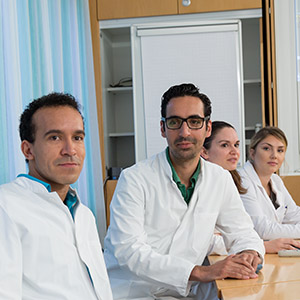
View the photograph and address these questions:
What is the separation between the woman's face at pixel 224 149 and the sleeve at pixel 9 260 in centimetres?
165

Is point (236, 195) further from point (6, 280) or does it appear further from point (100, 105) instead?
point (100, 105)

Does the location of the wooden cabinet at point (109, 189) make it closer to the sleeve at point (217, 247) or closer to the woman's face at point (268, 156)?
the woman's face at point (268, 156)

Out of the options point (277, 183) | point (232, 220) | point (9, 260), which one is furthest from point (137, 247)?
point (277, 183)

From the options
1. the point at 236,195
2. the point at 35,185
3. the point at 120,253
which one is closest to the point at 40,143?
the point at 35,185

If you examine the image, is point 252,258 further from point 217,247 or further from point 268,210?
point 268,210

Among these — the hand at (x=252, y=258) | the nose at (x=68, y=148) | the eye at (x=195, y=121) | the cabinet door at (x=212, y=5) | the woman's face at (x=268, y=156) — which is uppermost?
the cabinet door at (x=212, y=5)

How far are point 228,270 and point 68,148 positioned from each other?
66cm

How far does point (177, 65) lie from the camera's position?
3.92 meters

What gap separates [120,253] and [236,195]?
568 mm

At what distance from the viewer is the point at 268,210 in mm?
2475

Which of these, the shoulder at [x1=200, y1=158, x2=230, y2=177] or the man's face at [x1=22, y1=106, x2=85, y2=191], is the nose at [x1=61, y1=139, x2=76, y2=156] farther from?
the shoulder at [x1=200, y1=158, x2=230, y2=177]

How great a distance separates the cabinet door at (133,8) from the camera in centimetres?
390

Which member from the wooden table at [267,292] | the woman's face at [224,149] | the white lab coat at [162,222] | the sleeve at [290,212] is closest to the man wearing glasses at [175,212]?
the white lab coat at [162,222]

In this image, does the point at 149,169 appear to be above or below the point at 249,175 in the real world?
above
